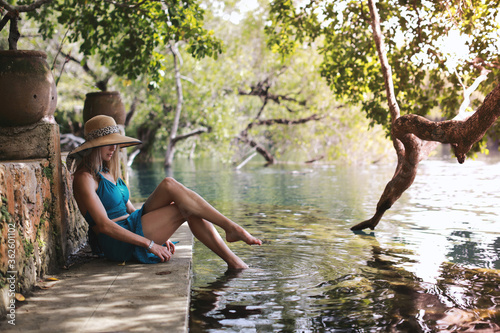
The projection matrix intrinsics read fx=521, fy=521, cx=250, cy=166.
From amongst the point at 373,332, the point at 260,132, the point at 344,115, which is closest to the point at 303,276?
the point at 373,332

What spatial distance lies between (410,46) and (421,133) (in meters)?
4.50

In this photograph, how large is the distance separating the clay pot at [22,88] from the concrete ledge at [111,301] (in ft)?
4.70

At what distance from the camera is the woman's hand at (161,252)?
4.67m

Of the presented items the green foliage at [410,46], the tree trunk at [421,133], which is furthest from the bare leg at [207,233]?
the green foliage at [410,46]

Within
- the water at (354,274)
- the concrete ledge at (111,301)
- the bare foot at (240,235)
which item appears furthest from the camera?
the bare foot at (240,235)

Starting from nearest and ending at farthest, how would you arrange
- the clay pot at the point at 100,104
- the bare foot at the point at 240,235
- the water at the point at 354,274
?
the water at the point at 354,274 < the bare foot at the point at 240,235 < the clay pot at the point at 100,104

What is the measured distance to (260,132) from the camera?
28328 millimetres

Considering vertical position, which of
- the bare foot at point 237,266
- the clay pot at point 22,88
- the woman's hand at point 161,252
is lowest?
the bare foot at point 237,266

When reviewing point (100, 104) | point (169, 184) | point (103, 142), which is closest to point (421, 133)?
point (169, 184)

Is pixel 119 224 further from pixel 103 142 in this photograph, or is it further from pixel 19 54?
pixel 19 54

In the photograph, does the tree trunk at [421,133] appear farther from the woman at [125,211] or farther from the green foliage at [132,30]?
the green foliage at [132,30]

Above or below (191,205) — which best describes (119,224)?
below

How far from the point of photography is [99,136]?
4.75m

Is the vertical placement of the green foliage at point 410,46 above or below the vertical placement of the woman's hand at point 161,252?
above
